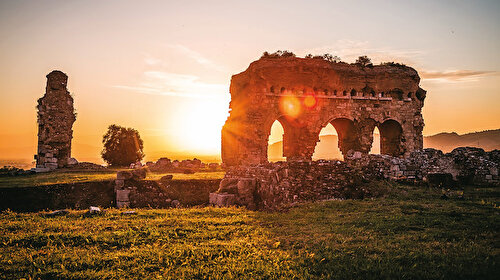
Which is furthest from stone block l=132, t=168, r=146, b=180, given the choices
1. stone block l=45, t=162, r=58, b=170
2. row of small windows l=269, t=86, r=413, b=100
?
row of small windows l=269, t=86, r=413, b=100

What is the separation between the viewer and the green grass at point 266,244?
4.64 metres

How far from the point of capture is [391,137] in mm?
25609

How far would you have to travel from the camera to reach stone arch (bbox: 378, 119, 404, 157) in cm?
2473

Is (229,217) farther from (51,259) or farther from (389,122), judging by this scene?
(389,122)

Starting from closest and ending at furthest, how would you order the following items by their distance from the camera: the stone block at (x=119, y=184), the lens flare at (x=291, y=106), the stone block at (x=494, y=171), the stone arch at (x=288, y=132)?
the stone block at (x=494, y=171) → the stone block at (x=119, y=184) → the stone arch at (x=288, y=132) → the lens flare at (x=291, y=106)

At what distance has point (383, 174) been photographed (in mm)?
12922

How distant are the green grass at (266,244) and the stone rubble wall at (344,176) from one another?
1.81 m

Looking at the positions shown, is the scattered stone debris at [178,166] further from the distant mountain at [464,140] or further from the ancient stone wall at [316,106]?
the distant mountain at [464,140]

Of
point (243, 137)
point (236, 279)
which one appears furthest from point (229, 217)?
point (243, 137)

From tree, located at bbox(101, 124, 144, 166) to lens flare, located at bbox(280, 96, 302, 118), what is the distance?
13.1 m

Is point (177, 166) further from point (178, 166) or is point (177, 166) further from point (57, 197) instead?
point (57, 197)

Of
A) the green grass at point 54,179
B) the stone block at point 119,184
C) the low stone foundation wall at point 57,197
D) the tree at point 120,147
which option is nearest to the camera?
the low stone foundation wall at point 57,197

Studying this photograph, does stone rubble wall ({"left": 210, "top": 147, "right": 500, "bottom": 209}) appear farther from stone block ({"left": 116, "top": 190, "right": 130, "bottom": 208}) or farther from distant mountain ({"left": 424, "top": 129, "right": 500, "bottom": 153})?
distant mountain ({"left": 424, "top": 129, "right": 500, "bottom": 153})

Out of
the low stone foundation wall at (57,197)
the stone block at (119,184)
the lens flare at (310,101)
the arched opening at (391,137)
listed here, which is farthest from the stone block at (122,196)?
the arched opening at (391,137)
